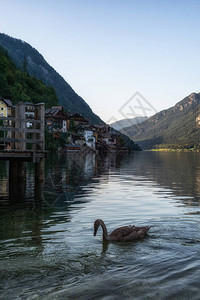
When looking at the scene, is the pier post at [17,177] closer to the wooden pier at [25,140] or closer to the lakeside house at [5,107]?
the wooden pier at [25,140]

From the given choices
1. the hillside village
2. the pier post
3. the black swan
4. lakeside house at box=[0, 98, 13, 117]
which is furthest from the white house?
the black swan

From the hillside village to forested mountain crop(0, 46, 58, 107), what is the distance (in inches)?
370

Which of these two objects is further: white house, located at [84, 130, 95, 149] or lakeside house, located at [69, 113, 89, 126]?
lakeside house, located at [69, 113, 89, 126]

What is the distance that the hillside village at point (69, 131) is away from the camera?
122019mm

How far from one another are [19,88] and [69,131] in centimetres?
3177

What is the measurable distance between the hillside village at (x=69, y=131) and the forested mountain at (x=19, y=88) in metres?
9.39

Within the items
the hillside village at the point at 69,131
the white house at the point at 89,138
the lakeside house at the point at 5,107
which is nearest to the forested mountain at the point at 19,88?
the hillside village at the point at 69,131

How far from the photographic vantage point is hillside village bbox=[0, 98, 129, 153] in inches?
4804

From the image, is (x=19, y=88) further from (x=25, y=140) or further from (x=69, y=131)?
(x=25, y=140)

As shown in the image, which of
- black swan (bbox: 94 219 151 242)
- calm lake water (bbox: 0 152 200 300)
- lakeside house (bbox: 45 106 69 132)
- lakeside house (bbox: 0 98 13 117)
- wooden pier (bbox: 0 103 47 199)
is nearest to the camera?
calm lake water (bbox: 0 152 200 300)

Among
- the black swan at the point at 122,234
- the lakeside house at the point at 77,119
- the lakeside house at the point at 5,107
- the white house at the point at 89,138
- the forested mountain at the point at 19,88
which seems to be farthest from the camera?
the lakeside house at the point at 77,119

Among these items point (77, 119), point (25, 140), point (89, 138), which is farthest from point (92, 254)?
point (77, 119)

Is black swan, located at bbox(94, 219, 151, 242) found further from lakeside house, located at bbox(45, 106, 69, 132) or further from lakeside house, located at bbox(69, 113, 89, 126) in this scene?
lakeside house, located at bbox(69, 113, 89, 126)

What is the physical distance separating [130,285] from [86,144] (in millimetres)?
139784
